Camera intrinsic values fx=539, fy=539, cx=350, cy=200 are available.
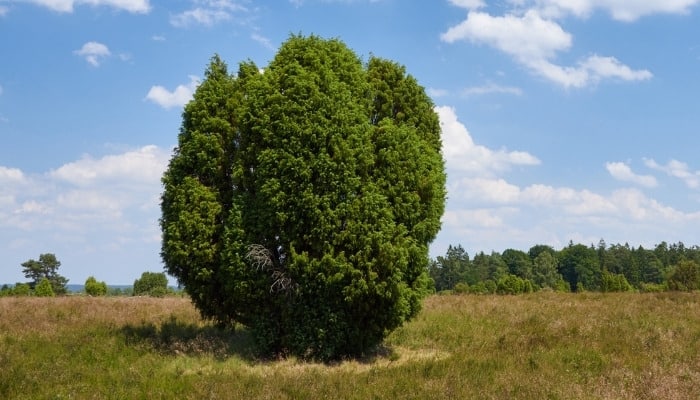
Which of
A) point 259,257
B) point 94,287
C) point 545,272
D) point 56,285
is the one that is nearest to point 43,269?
point 56,285

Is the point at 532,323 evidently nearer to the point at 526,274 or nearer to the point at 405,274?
the point at 405,274

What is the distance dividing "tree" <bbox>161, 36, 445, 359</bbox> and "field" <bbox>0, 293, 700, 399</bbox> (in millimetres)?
1431

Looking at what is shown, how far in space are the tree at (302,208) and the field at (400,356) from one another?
143 centimetres

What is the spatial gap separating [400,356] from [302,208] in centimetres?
577

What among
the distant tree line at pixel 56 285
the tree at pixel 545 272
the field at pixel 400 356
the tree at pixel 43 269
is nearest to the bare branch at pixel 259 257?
the field at pixel 400 356

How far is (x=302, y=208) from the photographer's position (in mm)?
15469

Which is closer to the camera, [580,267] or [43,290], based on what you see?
[43,290]

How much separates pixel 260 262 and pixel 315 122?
445 centimetres

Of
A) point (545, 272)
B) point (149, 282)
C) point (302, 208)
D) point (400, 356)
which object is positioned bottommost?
point (545, 272)

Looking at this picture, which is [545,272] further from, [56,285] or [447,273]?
[56,285]

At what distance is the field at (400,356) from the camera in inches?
445

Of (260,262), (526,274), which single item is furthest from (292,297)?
(526,274)

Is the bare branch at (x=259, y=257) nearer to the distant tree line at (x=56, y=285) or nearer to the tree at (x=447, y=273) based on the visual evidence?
the distant tree line at (x=56, y=285)

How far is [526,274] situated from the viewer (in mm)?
122062
